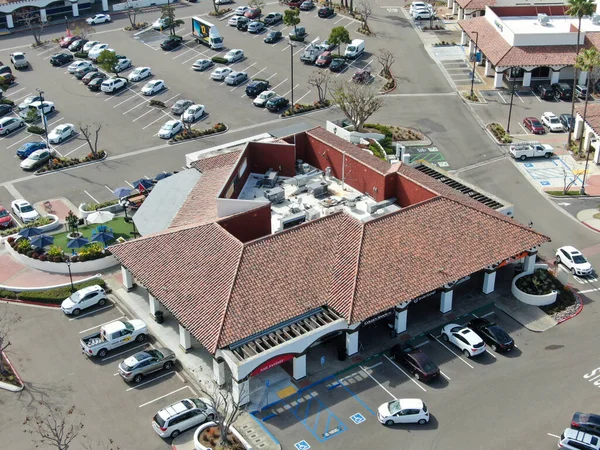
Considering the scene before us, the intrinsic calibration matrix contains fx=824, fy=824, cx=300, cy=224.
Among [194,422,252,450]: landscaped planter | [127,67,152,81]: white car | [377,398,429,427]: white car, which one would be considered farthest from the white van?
[194,422,252,450]: landscaped planter

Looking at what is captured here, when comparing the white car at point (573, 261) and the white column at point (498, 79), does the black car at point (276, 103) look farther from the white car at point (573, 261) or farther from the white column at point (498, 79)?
the white car at point (573, 261)

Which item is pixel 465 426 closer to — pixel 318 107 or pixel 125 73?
pixel 318 107

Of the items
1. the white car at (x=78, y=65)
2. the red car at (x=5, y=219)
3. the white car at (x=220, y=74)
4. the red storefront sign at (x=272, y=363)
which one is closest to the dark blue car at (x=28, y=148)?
the red car at (x=5, y=219)

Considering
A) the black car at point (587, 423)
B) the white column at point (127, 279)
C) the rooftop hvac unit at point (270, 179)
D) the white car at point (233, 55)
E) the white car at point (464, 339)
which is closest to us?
the black car at point (587, 423)

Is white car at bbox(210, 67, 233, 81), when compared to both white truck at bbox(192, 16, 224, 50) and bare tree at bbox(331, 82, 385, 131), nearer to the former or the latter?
white truck at bbox(192, 16, 224, 50)

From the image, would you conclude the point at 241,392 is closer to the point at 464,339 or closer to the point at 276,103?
the point at 464,339

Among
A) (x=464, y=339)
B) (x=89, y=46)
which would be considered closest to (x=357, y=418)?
(x=464, y=339)
